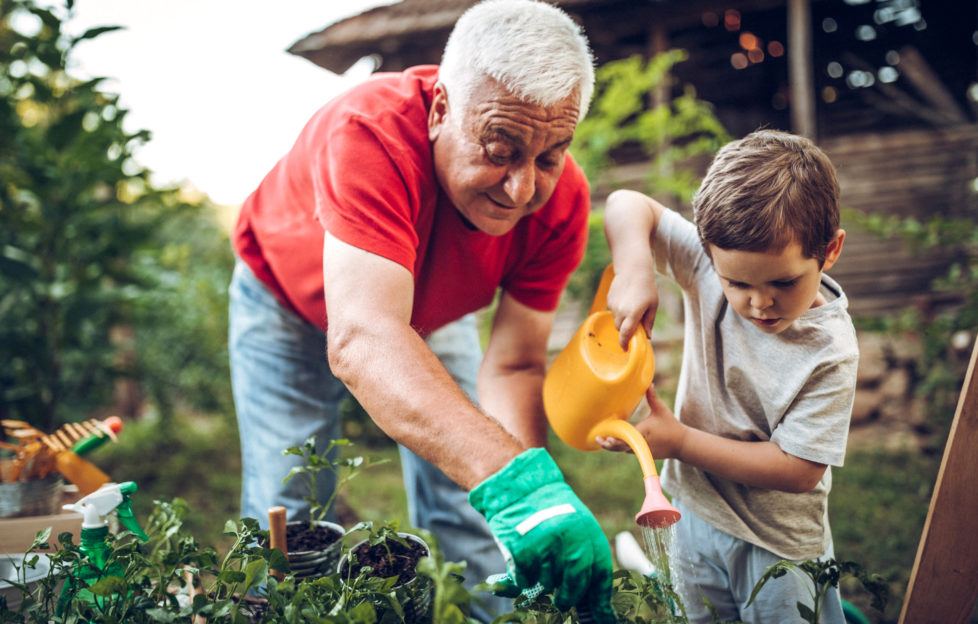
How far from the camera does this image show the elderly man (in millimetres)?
851

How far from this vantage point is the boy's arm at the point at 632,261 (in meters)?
1.10

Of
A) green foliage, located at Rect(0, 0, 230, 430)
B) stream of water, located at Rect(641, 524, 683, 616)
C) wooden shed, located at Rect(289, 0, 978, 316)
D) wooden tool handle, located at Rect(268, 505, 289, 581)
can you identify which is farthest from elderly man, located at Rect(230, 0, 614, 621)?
wooden shed, located at Rect(289, 0, 978, 316)

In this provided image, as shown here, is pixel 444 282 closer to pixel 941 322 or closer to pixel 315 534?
pixel 315 534

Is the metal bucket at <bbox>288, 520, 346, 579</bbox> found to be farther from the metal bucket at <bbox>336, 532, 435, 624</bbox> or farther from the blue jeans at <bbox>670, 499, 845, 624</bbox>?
the blue jeans at <bbox>670, 499, 845, 624</bbox>

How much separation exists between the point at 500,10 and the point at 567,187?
0.44m

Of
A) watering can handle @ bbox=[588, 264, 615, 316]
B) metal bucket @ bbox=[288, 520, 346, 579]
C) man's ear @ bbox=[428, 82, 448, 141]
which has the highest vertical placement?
man's ear @ bbox=[428, 82, 448, 141]

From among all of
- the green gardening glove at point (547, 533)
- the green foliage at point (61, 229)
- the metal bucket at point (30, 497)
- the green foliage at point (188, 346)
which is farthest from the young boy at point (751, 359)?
the green foliage at point (188, 346)

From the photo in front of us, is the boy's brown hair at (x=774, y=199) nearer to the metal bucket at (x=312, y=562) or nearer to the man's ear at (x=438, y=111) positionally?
the man's ear at (x=438, y=111)

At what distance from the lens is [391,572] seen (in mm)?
979

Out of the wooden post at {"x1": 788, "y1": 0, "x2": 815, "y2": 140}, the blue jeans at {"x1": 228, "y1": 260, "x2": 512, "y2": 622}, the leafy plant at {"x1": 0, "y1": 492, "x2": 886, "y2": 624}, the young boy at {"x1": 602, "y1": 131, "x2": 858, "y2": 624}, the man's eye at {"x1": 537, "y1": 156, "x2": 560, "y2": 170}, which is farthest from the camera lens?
the wooden post at {"x1": 788, "y1": 0, "x2": 815, "y2": 140}

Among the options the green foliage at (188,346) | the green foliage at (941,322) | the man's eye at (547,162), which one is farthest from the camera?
the green foliage at (188,346)

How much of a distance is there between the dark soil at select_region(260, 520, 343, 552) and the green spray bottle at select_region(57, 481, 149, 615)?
0.25m

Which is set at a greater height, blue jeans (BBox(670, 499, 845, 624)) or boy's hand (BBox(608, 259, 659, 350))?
boy's hand (BBox(608, 259, 659, 350))

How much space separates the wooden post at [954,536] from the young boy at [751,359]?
0.57ft
